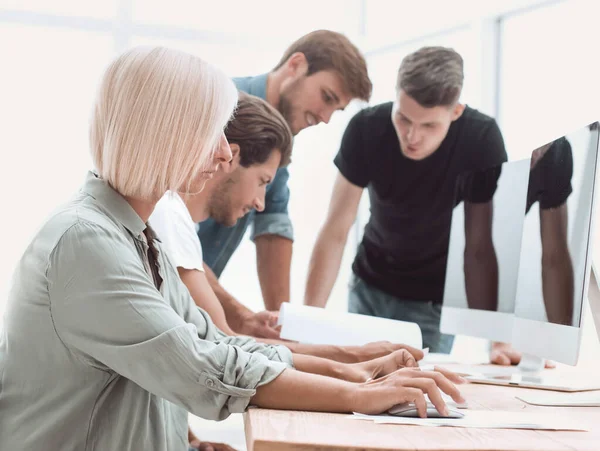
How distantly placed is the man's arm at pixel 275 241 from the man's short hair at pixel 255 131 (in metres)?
0.60

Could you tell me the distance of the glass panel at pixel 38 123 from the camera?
10.5ft

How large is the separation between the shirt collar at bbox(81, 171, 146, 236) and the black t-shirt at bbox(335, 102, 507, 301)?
151cm

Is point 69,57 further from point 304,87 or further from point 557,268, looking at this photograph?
point 557,268

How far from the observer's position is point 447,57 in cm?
239

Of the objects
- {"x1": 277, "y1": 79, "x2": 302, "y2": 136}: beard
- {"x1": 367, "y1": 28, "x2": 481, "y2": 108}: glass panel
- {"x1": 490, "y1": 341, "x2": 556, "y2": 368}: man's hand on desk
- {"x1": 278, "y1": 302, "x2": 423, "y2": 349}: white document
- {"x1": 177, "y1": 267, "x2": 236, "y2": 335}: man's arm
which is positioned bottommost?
{"x1": 490, "y1": 341, "x2": 556, "y2": 368}: man's hand on desk

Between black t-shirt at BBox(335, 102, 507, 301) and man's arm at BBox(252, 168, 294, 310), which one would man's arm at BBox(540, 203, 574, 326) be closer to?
black t-shirt at BBox(335, 102, 507, 301)

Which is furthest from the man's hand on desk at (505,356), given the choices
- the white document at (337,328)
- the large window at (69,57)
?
the large window at (69,57)

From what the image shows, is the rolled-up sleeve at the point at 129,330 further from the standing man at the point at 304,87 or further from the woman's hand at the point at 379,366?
the standing man at the point at 304,87

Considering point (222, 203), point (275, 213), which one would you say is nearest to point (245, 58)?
point (275, 213)

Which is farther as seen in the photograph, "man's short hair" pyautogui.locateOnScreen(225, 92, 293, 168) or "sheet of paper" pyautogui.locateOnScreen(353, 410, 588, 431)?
"man's short hair" pyautogui.locateOnScreen(225, 92, 293, 168)

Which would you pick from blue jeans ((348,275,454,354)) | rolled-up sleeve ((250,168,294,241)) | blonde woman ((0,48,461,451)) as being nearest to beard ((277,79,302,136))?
rolled-up sleeve ((250,168,294,241))

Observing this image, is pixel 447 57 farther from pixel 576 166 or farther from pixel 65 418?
pixel 65 418

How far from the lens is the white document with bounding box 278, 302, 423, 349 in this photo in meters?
1.56

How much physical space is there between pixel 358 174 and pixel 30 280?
1706 mm
